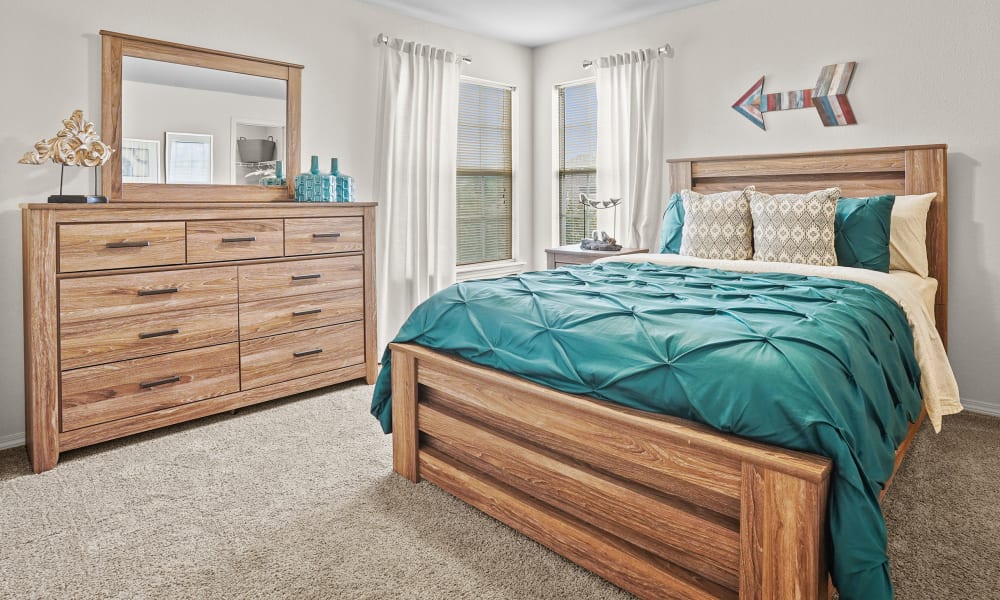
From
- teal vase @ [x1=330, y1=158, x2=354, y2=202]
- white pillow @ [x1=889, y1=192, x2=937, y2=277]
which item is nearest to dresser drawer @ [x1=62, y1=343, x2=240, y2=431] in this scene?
teal vase @ [x1=330, y1=158, x2=354, y2=202]

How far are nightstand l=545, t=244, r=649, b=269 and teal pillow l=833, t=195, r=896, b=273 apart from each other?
140cm

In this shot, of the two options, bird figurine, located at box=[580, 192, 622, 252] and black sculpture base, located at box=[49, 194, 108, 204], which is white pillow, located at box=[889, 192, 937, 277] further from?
black sculpture base, located at box=[49, 194, 108, 204]

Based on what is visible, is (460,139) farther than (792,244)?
Yes

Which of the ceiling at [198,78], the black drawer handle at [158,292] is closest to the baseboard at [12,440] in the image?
the black drawer handle at [158,292]

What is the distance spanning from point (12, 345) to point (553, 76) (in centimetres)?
404

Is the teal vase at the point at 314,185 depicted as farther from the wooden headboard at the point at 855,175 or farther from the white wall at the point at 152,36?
the wooden headboard at the point at 855,175

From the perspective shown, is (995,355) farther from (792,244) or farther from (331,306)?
(331,306)

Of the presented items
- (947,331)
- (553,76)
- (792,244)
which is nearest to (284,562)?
(792,244)

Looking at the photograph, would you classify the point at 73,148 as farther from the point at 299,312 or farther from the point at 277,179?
the point at 299,312

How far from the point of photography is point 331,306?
3.43 meters

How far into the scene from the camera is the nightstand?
13.7 ft

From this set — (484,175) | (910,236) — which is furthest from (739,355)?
(484,175)

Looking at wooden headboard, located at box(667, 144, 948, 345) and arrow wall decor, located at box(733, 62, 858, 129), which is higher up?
arrow wall decor, located at box(733, 62, 858, 129)

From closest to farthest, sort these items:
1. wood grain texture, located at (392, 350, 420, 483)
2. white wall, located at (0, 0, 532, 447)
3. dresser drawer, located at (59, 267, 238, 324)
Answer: wood grain texture, located at (392, 350, 420, 483)
dresser drawer, located at (59, 267, 238, 324)
white wall, located at (0, 0, 532, 447)
